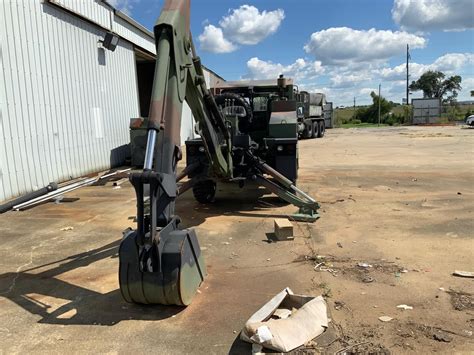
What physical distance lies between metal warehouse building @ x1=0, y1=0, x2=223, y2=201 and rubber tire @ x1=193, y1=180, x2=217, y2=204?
4103mm

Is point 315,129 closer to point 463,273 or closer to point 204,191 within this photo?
point 204,191

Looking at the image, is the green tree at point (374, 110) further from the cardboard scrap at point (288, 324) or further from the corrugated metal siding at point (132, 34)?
the cardboard scrap at point (288, 324)

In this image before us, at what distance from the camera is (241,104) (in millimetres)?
9172

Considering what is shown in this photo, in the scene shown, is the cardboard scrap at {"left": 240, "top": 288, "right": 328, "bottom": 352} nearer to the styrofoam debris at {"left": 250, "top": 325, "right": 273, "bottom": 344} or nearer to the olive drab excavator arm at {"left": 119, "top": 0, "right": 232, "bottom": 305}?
the styrofoam debris at {"left": 250, "top": 325, "right": 273, "bottom": 344}

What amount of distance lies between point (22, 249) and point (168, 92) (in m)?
3.39

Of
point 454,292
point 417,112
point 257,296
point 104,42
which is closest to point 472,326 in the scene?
point 454,292

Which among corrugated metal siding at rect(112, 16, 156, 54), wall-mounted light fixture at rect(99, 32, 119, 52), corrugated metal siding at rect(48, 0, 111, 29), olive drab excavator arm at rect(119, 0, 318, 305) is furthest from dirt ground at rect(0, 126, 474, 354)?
corrugated metal siding at rect(112, 16, 156, 54)

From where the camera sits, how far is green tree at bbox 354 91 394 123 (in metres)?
63.2

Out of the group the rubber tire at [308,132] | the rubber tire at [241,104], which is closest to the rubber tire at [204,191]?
the rubber tire at [241,104]

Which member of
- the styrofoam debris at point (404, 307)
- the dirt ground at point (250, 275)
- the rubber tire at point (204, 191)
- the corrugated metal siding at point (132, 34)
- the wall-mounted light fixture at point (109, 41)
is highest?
the corrugated metal siding at point (132, 34)

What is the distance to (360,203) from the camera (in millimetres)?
8445

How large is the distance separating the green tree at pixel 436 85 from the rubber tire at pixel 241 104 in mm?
81584

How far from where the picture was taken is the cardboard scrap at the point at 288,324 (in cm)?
323

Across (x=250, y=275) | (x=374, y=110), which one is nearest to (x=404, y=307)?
(x=250, y=275)
